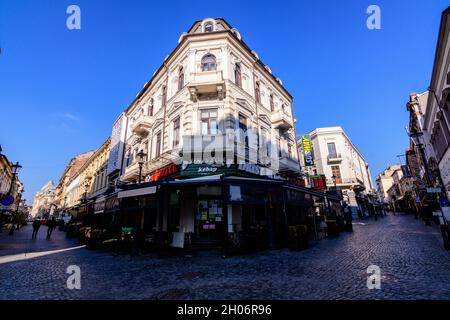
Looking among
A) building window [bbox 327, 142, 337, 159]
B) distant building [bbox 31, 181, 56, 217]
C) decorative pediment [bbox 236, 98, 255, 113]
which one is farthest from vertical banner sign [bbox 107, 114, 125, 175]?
distant building [bbox 31, 181, 56, 217]

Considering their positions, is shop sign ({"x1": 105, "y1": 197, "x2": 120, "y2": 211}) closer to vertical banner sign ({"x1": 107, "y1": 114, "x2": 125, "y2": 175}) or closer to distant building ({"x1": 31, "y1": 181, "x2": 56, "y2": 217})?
vertical banner sign ({"x1": 107, "y1": 114, "x2": 125, "y2": 175})

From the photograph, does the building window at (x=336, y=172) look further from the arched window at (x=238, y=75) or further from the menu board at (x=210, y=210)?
the menu board at (x=210, y=210)

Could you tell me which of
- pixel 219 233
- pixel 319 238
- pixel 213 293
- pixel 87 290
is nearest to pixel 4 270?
pixel 87 290

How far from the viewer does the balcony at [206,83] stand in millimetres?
13266

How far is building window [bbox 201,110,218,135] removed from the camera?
1328 centimetres

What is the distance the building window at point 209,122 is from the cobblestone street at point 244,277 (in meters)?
7.56

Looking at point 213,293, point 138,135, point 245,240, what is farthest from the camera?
point 138,135

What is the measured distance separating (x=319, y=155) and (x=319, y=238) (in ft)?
84.2

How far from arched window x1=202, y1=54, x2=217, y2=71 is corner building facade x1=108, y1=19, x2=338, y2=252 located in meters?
0.07

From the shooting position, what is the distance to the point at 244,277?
6.06 metres

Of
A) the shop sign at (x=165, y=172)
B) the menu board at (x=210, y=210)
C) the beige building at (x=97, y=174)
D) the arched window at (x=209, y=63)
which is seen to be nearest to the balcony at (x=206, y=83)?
the arched window at (x=209, y=63)
